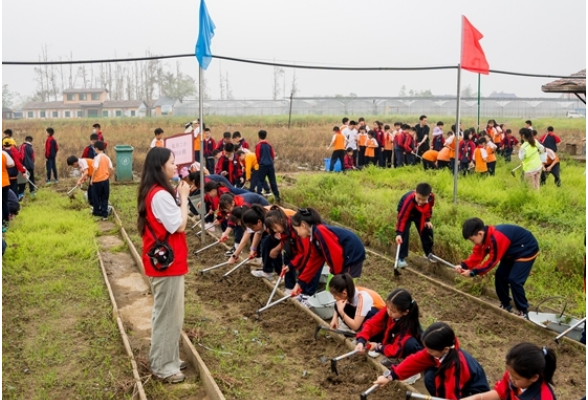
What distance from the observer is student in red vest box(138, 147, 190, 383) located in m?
4.55

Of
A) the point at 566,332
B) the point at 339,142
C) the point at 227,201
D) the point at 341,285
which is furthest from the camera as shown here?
the point at 339,142

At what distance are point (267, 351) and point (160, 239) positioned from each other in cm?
160

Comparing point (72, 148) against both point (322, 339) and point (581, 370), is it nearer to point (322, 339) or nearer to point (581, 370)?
point (322, 339)

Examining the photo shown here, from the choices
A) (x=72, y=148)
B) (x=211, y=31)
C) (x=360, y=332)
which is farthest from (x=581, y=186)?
(x=72, y=148)

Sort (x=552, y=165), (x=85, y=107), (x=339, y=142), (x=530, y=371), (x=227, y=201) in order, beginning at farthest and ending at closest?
(x=85, y=107) < (x=339, y=142) < (x=552, y=165) < (x=227, y=201) < (x=530, y=371)

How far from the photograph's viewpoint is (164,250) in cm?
458

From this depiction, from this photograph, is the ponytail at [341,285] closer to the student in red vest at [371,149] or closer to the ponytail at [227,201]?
the ponytail at [227,201]

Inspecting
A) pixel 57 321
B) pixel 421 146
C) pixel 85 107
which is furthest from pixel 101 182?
pixel 85 107

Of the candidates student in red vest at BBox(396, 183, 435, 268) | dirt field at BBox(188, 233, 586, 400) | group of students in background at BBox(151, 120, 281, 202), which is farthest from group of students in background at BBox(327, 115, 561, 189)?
dirt field at BBox(188, 233, 586, 400)

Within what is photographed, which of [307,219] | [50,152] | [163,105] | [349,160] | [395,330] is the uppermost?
[163,105]

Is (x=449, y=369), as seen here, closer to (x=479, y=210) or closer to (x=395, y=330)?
(x=395, y=330)

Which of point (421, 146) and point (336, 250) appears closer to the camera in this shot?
point (336, 250)

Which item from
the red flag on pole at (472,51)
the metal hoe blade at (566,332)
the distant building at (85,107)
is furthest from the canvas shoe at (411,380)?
the distant building at (85,107)

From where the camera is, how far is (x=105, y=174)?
35.8 ft
